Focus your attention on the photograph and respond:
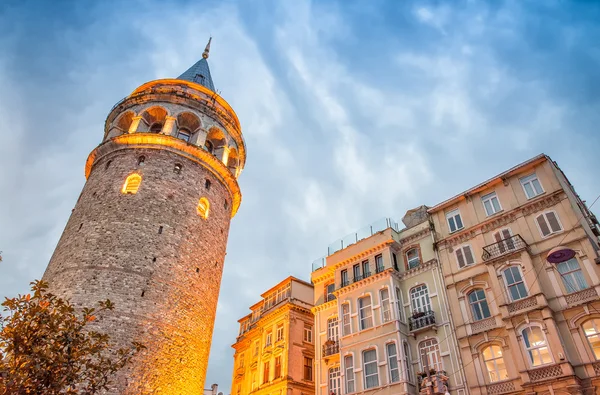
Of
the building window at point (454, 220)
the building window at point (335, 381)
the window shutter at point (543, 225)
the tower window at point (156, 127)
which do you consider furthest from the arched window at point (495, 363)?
the tower window at point (156, 127)

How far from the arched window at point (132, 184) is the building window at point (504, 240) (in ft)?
74.8

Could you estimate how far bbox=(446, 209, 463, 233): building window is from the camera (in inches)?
1016

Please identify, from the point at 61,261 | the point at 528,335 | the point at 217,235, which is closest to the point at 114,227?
the point at 61,261

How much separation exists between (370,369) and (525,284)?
371 inches

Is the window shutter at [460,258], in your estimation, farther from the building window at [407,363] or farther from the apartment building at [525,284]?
the building window at [407,363]

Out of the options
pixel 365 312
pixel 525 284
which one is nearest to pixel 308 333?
pixel 365 312

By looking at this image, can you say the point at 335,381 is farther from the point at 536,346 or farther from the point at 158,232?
the point at 158,232

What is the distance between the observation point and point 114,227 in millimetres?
26734

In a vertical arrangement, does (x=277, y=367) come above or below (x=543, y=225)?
below

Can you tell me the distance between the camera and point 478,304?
22.3 m

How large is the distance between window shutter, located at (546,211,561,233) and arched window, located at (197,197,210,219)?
71.9 feet

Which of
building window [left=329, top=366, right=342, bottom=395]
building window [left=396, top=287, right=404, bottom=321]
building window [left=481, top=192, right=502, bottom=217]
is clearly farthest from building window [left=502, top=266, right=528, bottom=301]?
building window [left=329, top=366, right=342, bottom=395]

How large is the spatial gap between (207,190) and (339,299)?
42.2 ft

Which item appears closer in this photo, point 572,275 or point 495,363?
point 572,275
